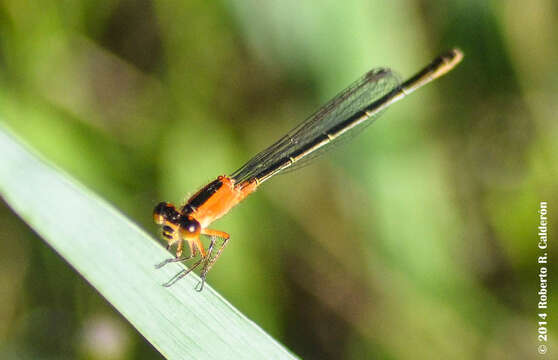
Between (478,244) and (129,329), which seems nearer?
(129,329)

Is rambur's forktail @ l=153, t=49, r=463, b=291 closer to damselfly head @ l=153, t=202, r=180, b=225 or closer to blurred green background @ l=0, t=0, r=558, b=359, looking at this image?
blurred green background @ l=0, t=0, r=558, b=359

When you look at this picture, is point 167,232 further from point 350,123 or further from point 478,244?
point 478,244

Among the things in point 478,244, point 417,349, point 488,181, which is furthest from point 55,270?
point 488,181

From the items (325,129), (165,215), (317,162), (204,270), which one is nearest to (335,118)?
(325,129)

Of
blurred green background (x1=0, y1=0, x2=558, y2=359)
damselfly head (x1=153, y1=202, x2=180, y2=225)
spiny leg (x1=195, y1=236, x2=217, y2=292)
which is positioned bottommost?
spiny leg (x1=195, y1=236, x2=217, y2=292)

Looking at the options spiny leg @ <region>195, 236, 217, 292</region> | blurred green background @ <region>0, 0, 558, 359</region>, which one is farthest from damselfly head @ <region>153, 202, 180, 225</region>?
blurred green background @ <region>0, 0, 558, 359</region>

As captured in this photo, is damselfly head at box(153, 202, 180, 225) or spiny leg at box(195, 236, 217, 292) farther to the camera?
damselfly head at box(153, 202, 180, 225)
